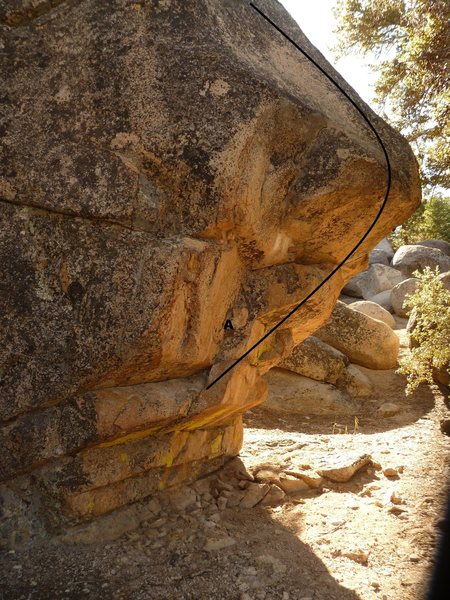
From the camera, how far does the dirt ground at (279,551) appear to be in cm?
448

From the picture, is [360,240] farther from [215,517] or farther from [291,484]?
[215,517]

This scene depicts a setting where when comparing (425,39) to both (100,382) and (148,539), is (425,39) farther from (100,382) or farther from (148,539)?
(148,539)

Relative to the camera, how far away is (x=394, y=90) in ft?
36.2

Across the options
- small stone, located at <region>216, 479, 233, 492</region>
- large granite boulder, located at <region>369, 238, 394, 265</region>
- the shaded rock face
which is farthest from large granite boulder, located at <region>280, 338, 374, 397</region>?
large granite boulder, located at <region>369, 238, 394, 265</region>

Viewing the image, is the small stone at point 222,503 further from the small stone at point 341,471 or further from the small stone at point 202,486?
the small stone at point 341,471

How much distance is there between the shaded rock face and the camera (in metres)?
4.51

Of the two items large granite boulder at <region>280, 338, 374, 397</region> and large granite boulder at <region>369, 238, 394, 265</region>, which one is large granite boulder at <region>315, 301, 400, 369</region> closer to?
large granite boulder at <region>280, 338, 374, 397</region>

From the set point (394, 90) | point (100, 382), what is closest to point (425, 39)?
point (394, 90)

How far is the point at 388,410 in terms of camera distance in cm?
1023

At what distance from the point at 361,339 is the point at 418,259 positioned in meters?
8.34

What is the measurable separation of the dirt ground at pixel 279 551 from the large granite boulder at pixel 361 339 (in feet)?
15.1

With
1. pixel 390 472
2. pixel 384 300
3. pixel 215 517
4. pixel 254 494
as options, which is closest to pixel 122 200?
pixel 215 517

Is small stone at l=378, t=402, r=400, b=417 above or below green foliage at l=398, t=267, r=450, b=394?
below

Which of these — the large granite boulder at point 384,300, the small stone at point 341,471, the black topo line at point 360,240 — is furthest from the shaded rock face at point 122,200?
the large granite boulder at point 384,300
